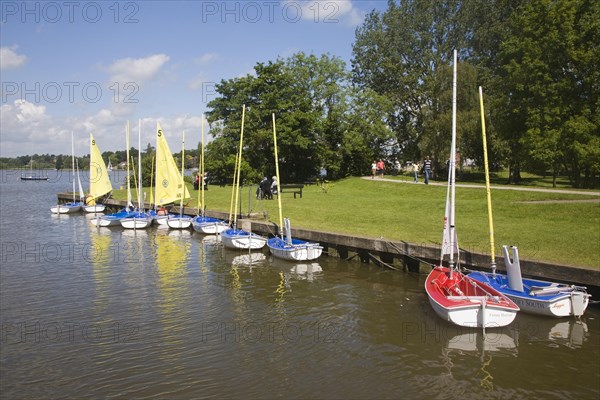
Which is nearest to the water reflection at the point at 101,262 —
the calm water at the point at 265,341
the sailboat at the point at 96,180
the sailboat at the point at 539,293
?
the calm water at the point at 265,341

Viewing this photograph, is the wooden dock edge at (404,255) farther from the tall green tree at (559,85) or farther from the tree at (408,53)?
the tree at (408,53)

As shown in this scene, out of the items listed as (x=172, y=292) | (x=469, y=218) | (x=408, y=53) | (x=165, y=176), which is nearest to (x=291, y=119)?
(x=408, y=53)

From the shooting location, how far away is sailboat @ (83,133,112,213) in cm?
4481

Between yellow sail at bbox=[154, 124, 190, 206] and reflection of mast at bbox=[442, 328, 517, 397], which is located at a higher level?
yellow sail at bbox=[154, 124, 190, 206]

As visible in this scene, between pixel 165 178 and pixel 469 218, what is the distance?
2180 centimetres

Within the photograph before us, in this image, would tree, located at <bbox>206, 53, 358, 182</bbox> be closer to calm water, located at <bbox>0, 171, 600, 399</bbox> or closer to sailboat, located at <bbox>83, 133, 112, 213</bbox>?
sailboat, located at <bbox>83, 133, 112, 213</bbox>

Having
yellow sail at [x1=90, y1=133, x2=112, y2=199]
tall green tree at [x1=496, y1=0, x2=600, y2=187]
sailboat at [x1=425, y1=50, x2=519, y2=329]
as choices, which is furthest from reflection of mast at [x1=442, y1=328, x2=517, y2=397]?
yellow sail at [x1=90, y1=133, x2=112, y2=199]

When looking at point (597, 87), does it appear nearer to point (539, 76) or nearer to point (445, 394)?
point (539, 76)

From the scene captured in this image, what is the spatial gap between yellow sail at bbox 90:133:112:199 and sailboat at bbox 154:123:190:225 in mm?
11816

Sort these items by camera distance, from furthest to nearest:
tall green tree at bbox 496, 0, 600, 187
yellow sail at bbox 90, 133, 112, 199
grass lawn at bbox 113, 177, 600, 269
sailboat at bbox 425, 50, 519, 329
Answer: yellow sail at bbox 90, 133, 112, 199, tall green tree at bbox 496, 0, 600, 187, grass lawn at bbox 113, 177, 600, 269, sailboat at bbox 425, 50, 519, 329

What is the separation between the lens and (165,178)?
36281 mm

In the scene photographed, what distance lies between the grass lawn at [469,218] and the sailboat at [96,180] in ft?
35.5

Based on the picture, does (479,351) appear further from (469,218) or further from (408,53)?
(408,53)

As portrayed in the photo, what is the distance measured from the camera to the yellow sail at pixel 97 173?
44.7 metres
